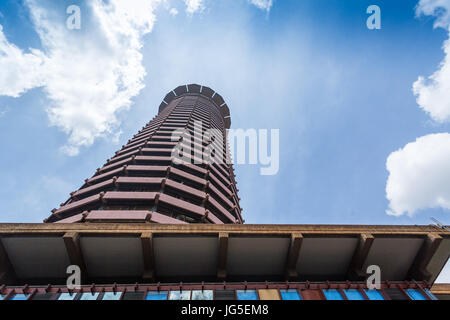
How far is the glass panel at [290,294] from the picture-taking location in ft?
30.3

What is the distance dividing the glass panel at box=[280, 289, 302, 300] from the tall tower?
7916 mm

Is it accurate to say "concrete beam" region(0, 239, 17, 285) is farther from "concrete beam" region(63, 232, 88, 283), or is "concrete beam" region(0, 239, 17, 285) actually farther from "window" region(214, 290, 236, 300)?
"window" region(214, 290, 236, 300)

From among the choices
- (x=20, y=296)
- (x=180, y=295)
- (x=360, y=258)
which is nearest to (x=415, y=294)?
(x=360, y=258)

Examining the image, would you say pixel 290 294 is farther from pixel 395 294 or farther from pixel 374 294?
pixel 395 294

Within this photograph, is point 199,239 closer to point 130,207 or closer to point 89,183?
point 130,207

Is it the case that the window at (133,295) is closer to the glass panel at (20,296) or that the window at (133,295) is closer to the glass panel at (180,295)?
the glass panel at (180,295)

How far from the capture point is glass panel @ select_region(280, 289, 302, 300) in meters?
9.24

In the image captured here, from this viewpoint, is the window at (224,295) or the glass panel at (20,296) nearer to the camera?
the glass panel at (20,296)

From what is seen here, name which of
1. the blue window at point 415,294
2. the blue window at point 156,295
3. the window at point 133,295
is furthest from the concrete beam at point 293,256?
the window at point 133,295

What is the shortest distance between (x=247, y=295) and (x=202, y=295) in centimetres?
159

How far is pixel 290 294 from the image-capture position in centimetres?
938

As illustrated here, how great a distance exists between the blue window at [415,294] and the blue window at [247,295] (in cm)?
584
